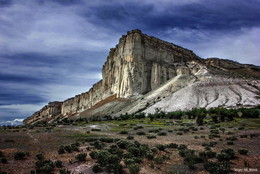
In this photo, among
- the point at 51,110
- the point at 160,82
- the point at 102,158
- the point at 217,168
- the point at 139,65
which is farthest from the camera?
the point at 51,110

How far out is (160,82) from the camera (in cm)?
8438

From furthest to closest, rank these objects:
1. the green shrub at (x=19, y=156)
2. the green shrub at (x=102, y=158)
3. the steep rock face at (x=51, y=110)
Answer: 1. the steep rock face at (x=51, y=110)
2. the green shrub at (x=19, y=156)
3. the green shrub at (x=102, y=158)

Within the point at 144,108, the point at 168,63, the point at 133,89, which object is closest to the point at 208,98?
the point at 144,108

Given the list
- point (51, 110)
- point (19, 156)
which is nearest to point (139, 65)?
point (19, 156)

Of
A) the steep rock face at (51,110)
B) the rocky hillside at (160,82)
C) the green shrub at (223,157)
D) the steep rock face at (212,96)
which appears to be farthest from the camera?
the steep rock face at (51,110)

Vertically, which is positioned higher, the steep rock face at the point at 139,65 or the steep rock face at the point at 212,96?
the steep rock face at the point at 139,65

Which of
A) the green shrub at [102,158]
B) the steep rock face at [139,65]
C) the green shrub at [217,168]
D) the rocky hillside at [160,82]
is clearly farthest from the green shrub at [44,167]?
the steep rock face at [139,65]

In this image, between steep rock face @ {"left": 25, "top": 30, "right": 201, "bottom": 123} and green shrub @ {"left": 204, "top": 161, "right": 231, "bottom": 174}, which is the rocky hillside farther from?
green shrub @ {"left": 204, "top": 161, "right": 231, "bottom": 174}

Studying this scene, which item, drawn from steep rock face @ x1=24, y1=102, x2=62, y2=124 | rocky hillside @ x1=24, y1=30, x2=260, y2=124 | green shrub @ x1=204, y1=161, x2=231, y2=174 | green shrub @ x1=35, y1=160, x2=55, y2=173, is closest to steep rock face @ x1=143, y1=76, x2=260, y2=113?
rocky hillside @ x1=24, y1=30, x2=260, y2=124

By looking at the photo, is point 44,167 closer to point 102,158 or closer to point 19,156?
point 102,158

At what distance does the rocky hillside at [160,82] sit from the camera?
2426 inches

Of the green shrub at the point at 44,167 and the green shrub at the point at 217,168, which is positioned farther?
the green shrub at the point at 44,167

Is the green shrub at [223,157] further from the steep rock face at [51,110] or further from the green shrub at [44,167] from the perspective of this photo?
the steep rock face at [51,110]

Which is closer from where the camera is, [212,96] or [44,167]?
[44,167]
